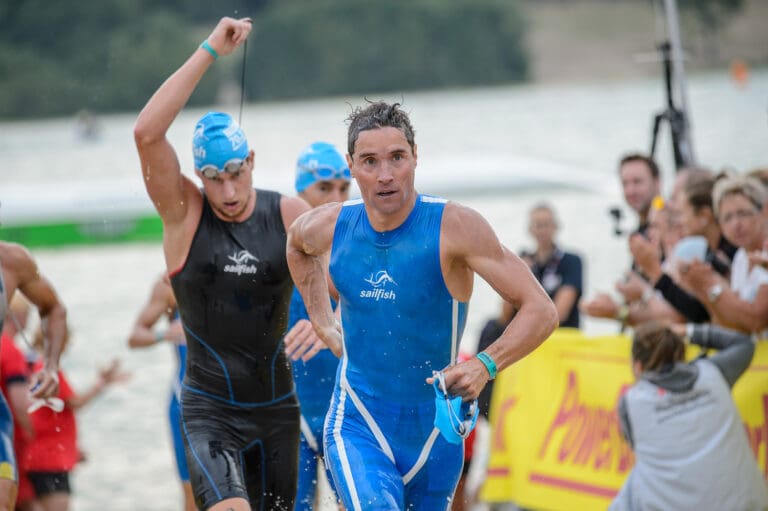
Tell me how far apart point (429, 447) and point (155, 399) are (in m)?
14.5

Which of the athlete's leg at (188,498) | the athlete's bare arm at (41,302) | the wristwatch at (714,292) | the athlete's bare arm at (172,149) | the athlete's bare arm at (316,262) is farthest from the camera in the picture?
the athlete's leg at (188,498)

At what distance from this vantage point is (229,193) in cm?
573

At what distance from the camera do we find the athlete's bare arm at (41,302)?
6.16 meters

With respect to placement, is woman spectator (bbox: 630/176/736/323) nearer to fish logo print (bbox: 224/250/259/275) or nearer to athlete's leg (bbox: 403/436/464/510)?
fish logo print (bbox: 224/250/259/275)

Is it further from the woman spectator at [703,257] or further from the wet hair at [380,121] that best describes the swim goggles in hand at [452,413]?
the woman spectator at [703,257]

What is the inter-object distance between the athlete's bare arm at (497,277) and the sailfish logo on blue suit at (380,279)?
8.7 inches

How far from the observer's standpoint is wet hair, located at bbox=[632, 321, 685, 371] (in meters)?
6.60

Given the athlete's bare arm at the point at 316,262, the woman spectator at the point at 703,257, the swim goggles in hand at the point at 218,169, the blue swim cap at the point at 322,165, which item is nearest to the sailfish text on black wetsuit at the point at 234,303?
the swim goggles in hand at the point at 218,169

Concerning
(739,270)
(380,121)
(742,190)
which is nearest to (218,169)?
(380,121)

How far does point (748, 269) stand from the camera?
7.06 metres

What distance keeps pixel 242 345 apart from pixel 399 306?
4.19ft

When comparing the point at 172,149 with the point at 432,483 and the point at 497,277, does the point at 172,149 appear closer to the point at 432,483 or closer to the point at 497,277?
the point at 497,277

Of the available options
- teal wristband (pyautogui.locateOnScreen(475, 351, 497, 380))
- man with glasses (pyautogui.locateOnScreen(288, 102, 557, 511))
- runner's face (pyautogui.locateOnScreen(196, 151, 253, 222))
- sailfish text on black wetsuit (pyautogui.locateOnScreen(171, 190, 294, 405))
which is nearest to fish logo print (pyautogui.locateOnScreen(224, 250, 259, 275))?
sailfish text on black wetsuit (pyautogui.locateOnScreen(171, 190, 294, 405))

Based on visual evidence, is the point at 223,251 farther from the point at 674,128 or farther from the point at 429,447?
the point at 674,128
